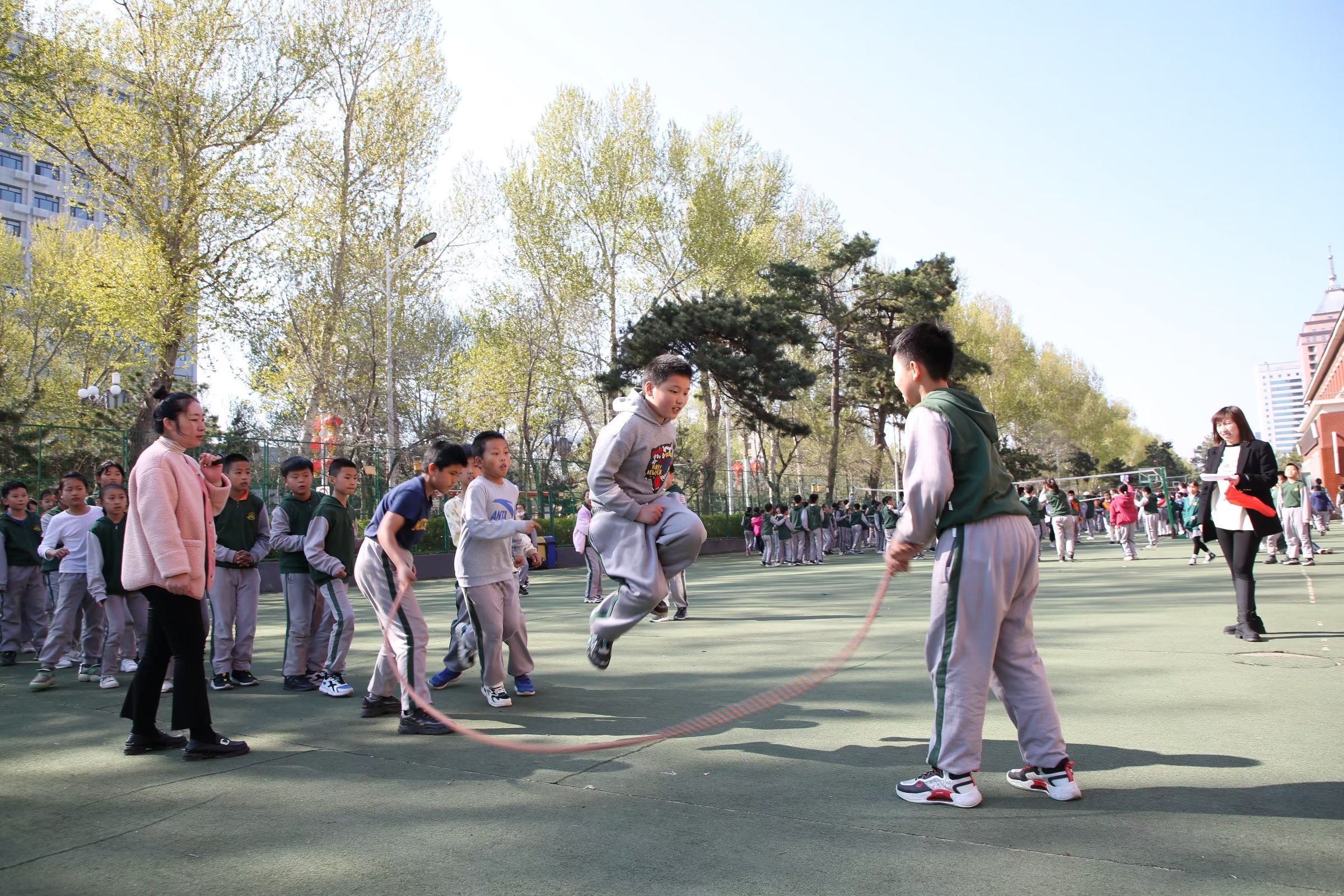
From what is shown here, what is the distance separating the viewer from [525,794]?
4.18 meters

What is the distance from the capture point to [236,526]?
7941mm

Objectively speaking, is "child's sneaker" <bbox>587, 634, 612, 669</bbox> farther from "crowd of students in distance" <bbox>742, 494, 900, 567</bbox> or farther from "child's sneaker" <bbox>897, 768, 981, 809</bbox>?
"crowd of students in distance" <bbox>742, 494, 900, 567</bbox>

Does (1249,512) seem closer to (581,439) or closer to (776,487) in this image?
(776,487)

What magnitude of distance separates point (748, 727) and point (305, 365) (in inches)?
1144

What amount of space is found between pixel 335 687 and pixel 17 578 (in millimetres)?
4983

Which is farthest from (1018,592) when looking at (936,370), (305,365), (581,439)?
(581,439)

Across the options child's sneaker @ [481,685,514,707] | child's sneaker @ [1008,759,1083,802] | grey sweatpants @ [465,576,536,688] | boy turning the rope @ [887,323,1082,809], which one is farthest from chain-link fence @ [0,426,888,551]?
child's sneaker @ [1008,759,1083,802]

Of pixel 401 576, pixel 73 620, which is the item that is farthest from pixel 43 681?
pixel 401 576

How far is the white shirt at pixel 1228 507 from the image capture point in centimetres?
772

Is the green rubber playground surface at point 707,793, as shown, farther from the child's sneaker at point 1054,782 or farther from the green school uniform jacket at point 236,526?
the green school uniform jacket at point 236,526

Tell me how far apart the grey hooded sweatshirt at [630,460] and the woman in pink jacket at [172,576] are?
226cm

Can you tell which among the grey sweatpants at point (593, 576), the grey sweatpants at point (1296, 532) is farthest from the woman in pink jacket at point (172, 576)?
the grey sweatpants at point (1296, 532)

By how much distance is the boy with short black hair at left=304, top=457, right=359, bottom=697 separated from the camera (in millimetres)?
7059

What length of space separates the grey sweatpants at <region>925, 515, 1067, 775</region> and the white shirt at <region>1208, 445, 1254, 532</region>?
4.82m
